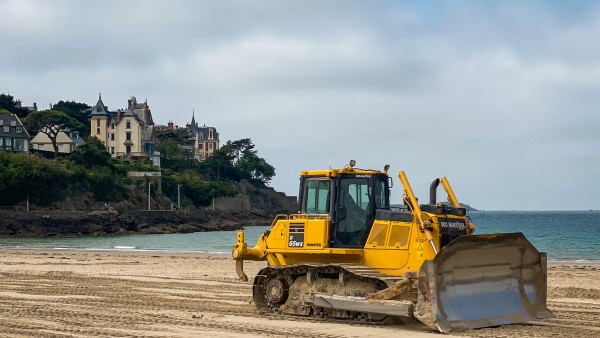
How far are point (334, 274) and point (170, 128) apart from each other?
476 feet

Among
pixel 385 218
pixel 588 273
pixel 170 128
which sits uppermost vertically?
pixel 170 128

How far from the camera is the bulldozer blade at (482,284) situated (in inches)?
→ 527

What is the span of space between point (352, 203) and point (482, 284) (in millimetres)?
2621

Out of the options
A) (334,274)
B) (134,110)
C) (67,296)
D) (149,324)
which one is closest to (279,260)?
(334,274)

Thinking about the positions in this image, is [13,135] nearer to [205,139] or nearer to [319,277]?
[205,139]

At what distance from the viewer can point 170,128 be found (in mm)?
158000

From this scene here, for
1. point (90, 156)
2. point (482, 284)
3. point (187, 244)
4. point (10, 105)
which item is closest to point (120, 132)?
point (10, 105)

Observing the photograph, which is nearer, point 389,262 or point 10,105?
point 389,262

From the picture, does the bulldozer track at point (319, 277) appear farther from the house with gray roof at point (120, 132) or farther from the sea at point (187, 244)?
the house with gray roof at point (120, 132)

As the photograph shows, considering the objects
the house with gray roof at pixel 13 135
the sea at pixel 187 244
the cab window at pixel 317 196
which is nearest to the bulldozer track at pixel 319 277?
the cab window at pixel 317 196

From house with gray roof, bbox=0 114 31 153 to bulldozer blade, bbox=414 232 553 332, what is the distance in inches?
3801

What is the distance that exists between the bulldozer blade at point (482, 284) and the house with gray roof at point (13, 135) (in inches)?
3801

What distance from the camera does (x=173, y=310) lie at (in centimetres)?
1683

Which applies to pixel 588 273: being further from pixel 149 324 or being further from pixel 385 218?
pixel 149 324
